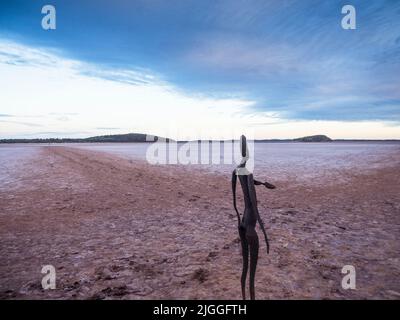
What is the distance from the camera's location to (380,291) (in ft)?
18.1

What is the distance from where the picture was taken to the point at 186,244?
8.31 m

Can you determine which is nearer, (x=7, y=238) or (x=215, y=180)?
(x=7, y=238)

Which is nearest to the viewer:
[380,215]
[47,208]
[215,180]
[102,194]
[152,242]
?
[152,242]

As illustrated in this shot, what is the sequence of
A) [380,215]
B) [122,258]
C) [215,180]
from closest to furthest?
[122,258] < [380,215] < [215,180]

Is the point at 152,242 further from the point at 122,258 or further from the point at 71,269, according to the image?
the point at 71,269

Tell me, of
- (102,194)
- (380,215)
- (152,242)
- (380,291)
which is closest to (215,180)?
(102,194)

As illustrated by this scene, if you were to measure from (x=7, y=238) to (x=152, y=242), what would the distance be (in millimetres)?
4460

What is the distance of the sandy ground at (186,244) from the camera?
5750mm

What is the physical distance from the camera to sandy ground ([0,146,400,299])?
18.9ft

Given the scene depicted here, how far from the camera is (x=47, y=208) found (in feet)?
41.0
